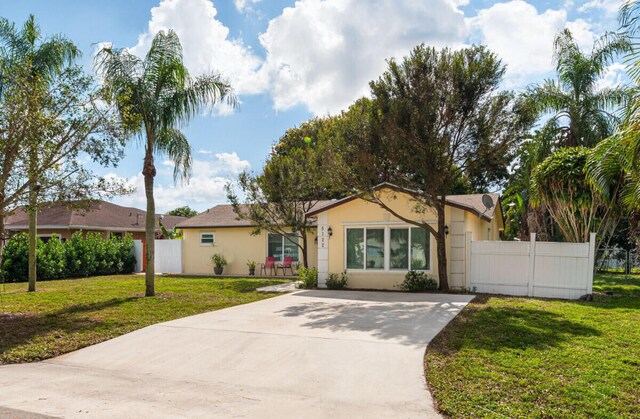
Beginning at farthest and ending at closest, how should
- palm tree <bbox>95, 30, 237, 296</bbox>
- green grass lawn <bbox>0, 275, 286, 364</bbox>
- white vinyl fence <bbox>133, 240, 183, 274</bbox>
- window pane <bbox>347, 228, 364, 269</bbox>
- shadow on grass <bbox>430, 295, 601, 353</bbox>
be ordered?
white vinyl fence <bbox>133, 240, 183, 274</bbox> → window pane <bbox>347, 228, 364, 269</bbox> → palm tree <bbox>95, 30, 237, 296</bbox> → green grass lawn <bbox>0, 275, 286, 364</bbox> → shadow on grass <bbox>430, 295, 601, 353</bbox>

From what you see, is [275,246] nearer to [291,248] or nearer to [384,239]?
[291,248]

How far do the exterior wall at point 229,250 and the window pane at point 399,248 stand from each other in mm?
6147

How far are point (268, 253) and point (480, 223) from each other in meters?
9.51

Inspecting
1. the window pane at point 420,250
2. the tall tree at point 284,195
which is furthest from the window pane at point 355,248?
the tall tree at point 284,195

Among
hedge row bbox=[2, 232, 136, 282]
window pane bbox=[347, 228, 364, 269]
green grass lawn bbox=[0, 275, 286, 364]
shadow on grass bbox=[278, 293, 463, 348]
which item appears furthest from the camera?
hedge row bbox=[2, 232, 136, 282]

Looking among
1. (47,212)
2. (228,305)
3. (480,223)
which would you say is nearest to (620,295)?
(480,223)

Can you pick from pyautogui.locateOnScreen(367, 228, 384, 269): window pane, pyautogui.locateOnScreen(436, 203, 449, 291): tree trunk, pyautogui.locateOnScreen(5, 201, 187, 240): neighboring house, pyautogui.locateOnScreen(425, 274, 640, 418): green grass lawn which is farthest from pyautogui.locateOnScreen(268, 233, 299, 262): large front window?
pyautogui.locateOnScreen(425, 274, 640, 418): green grass lawn

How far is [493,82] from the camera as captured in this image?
13062 mm

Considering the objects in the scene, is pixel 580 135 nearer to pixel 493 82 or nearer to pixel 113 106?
pixel 493 82

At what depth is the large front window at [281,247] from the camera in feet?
69.1

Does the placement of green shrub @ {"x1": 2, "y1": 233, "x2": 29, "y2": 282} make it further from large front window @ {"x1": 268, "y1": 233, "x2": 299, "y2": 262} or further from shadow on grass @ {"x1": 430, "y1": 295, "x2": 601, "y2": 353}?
shadow on grass @ {"x1": 430, "y1": 295, "x2": 601, "y2": 353}

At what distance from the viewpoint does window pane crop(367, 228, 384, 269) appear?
595 inches

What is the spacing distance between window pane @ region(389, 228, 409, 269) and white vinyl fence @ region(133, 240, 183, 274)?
12541mm

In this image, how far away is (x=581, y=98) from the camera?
18.0m
